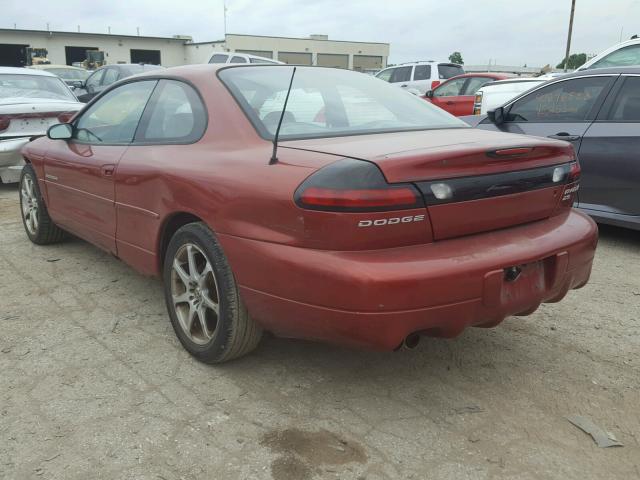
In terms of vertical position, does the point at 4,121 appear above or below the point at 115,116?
below

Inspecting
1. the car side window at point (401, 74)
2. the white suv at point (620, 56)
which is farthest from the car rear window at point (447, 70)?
the white suv at point (620, 56)

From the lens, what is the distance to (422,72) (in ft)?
56.6

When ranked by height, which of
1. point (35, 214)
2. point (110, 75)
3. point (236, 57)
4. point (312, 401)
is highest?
point (236, 57)

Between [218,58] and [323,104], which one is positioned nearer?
[323,104]

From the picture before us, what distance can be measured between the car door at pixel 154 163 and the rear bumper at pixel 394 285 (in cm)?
61

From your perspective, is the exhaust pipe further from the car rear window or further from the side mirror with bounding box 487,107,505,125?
the car rear window

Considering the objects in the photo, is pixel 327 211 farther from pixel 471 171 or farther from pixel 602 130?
pixel 602 130

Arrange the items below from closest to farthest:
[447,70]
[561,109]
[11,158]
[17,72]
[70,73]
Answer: [561,109] → [11,158] → [17,72] → [447,70] → [70,73]

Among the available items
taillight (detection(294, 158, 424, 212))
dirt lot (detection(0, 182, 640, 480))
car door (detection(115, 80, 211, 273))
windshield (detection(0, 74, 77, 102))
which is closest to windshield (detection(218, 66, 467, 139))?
car door (detection(115, 80, 211, 273))

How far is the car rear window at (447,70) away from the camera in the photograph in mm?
17234

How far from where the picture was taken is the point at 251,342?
2.83 meters

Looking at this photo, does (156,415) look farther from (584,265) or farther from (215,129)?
(584,265)

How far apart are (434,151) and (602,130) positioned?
11.2 ft

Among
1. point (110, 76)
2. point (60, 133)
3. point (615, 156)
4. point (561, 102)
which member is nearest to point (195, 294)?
point (60, 133)
